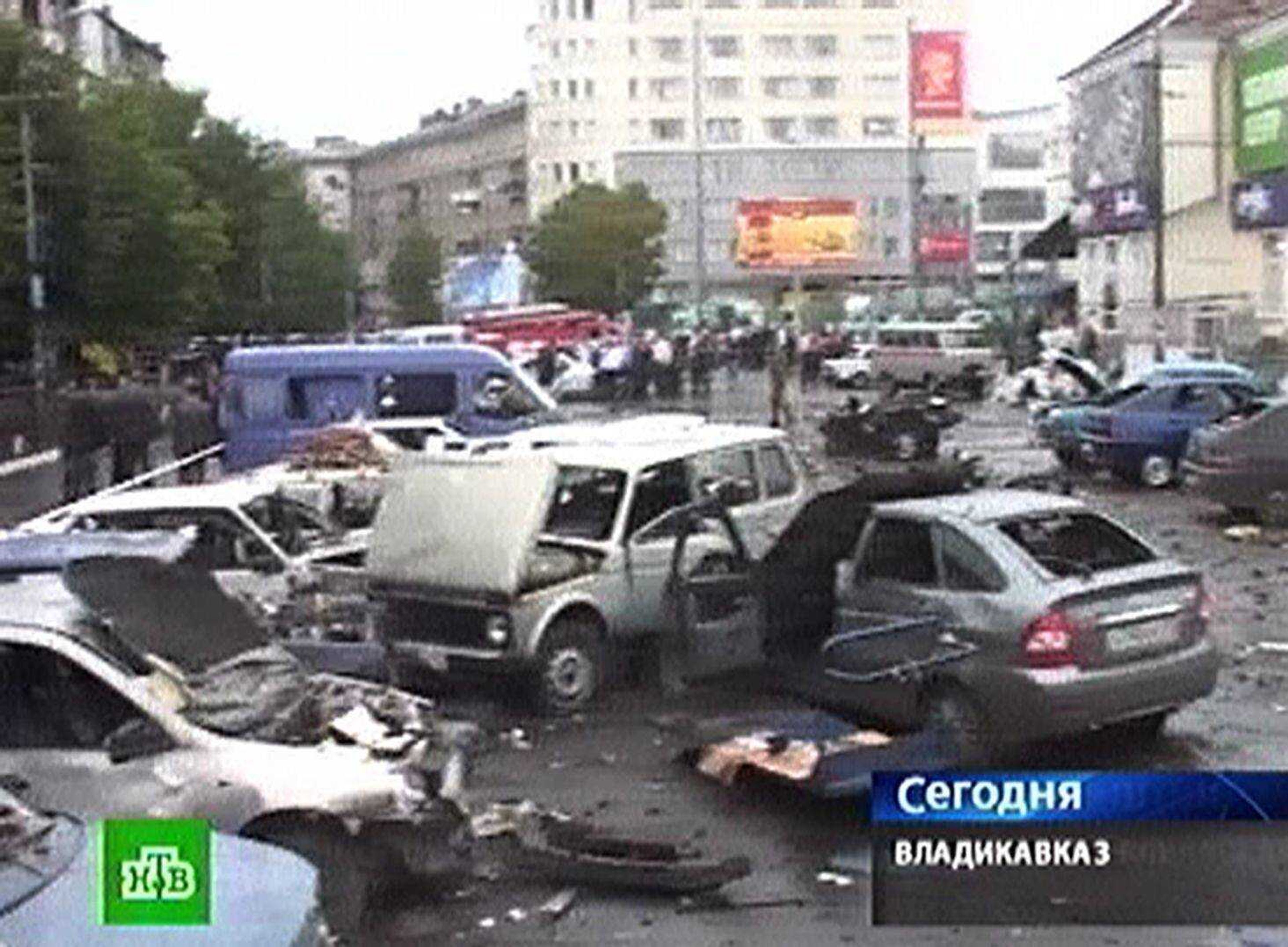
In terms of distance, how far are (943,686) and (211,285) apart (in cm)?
4309

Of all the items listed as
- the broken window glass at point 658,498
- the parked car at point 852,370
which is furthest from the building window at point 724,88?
the broken window glass at point 658,498

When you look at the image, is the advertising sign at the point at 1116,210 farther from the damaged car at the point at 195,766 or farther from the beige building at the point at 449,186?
the damaged car at the point at 195,766

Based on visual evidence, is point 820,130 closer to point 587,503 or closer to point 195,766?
point 587,503

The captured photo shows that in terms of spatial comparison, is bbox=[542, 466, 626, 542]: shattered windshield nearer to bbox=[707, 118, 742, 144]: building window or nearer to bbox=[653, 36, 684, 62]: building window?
bbox=[653, 36, 684, 62]: building window

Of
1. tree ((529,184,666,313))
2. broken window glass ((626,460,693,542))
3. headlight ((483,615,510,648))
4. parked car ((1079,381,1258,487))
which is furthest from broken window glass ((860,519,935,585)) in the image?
tree ((529,184,666,313))

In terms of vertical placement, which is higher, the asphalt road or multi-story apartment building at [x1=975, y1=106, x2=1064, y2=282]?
multi-story apartment building at [x1=975, y1=106, x2=1064, y2=282]

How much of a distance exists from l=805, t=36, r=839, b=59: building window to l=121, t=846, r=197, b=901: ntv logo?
119543 mm

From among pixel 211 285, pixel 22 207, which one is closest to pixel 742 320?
pixel 211 285

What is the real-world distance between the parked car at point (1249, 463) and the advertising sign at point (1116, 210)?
42416 mm

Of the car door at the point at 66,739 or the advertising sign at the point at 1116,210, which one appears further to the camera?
the advertising sign at the point at 1116,210

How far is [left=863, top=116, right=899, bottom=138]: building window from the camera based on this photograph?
419ft

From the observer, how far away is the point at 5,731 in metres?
8.65

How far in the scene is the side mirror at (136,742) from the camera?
28.0 feet

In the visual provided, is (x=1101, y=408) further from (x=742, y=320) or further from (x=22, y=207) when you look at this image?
(x=742, y=320)
